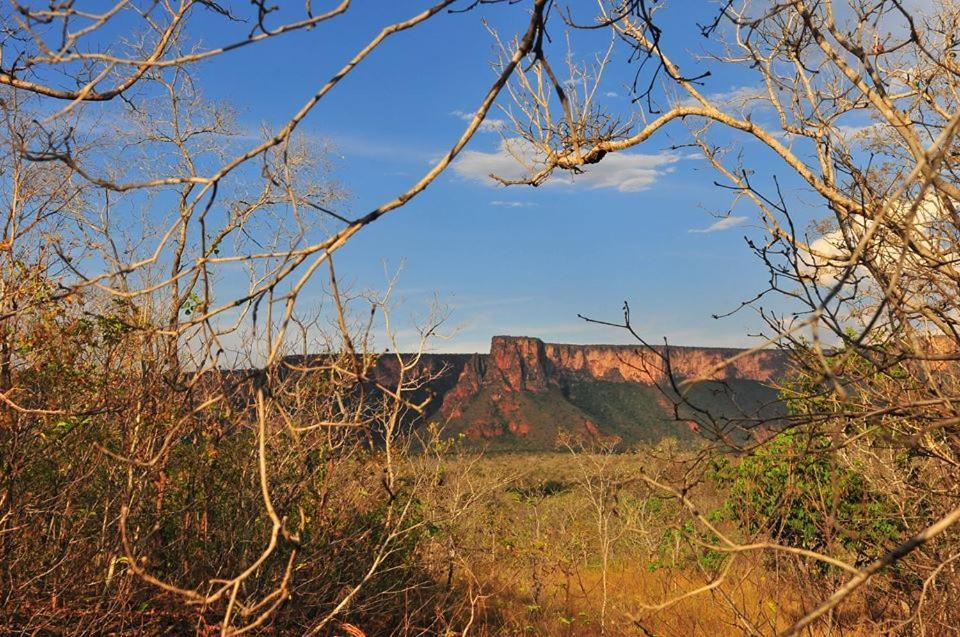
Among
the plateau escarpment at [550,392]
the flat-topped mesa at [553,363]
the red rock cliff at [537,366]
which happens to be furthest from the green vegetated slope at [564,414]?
the flat-topped mesa at [553,363]

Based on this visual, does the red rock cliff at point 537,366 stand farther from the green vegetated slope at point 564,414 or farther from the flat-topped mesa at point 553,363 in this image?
the green vegetated slope at point 564,414

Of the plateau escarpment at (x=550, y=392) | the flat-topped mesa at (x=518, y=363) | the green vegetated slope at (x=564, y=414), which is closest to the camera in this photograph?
the green vegetated slope at (x=564, y=414)

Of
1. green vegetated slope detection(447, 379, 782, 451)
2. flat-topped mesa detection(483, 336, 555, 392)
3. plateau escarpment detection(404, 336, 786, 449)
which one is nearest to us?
green vegetated slope detection(447, 379, 782, 451)

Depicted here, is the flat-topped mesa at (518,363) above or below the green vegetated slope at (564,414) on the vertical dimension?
above

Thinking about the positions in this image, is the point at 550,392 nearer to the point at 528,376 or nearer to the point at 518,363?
the point at 528,376

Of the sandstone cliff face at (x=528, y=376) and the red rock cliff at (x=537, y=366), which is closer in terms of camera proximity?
the sandstone cliff face at (x=528, y=376)

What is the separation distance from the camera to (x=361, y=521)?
7508 mm

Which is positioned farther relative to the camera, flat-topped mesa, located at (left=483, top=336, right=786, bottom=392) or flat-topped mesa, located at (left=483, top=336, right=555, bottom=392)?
flat-topped mesa, located at (left=483, top=336, right=555, bottom=392)

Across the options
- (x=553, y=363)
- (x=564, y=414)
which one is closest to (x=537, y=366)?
(x=553, y=363)

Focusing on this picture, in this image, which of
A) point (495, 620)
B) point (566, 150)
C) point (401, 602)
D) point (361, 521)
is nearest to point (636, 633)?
point (495, 620)

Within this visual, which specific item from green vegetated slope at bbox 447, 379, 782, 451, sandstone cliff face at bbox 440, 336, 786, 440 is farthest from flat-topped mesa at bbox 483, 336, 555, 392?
green vegetated slope at bbox 447, 379, 782, 451

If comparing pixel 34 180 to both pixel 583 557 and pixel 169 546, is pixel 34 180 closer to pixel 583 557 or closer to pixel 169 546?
pixel 169 546

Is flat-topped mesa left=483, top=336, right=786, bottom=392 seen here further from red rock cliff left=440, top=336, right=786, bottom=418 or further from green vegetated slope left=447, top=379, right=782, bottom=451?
green vegetated slope left=447, top=379, right=782, bottom=451

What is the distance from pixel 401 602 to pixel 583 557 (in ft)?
23.8
